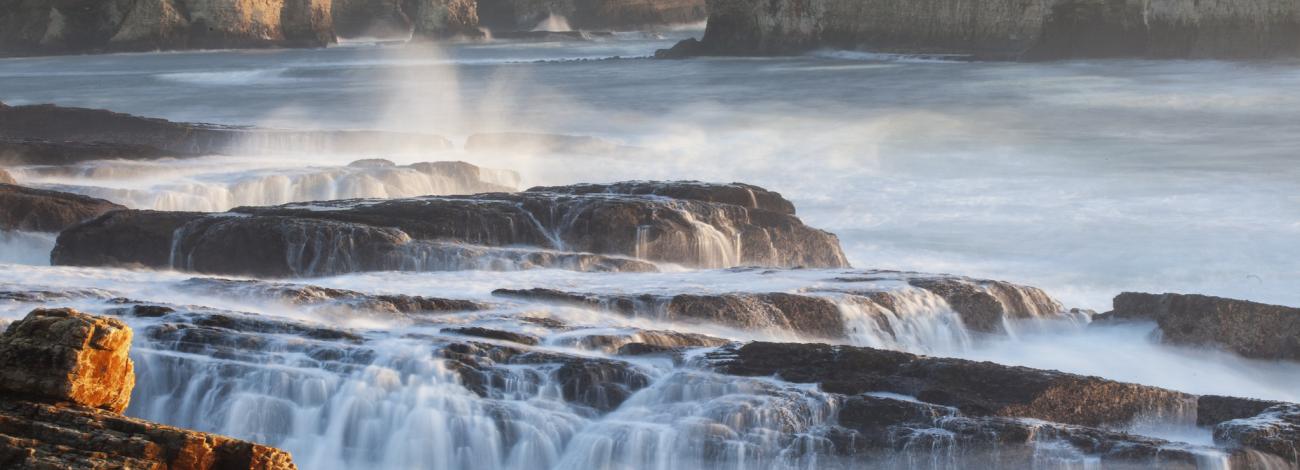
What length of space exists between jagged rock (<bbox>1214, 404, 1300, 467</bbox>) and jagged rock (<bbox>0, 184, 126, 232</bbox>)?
32.2 feet

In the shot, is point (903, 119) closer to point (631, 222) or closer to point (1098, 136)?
point (1098, 136)

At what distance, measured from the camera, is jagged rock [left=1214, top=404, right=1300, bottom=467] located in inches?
357

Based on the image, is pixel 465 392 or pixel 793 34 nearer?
pixel 465 392

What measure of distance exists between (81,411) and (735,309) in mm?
6217

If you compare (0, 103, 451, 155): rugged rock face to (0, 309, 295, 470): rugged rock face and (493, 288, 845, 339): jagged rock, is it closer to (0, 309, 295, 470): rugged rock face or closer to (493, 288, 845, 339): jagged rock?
(493, 288, 845, 339): jagged rock

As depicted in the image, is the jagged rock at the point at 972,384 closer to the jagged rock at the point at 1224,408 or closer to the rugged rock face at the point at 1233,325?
the jagged rock at the point at 1224,408

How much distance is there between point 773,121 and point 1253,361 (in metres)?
22.7

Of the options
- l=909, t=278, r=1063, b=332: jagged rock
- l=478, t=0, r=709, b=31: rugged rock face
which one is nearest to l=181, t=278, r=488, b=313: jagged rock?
l=909, t=278, r=1063, b=332: jagged rock

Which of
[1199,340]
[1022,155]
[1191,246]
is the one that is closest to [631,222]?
[1199,340]

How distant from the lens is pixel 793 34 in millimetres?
58562

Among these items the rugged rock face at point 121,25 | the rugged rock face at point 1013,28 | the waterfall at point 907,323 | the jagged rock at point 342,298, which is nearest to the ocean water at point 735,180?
the waterfall at point 907,323

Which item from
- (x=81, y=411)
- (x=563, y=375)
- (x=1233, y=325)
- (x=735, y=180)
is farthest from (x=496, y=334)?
(x=735, y=180)

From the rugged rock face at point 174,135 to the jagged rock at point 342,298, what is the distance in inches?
471

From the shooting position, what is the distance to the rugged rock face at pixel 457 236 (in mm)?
14242
